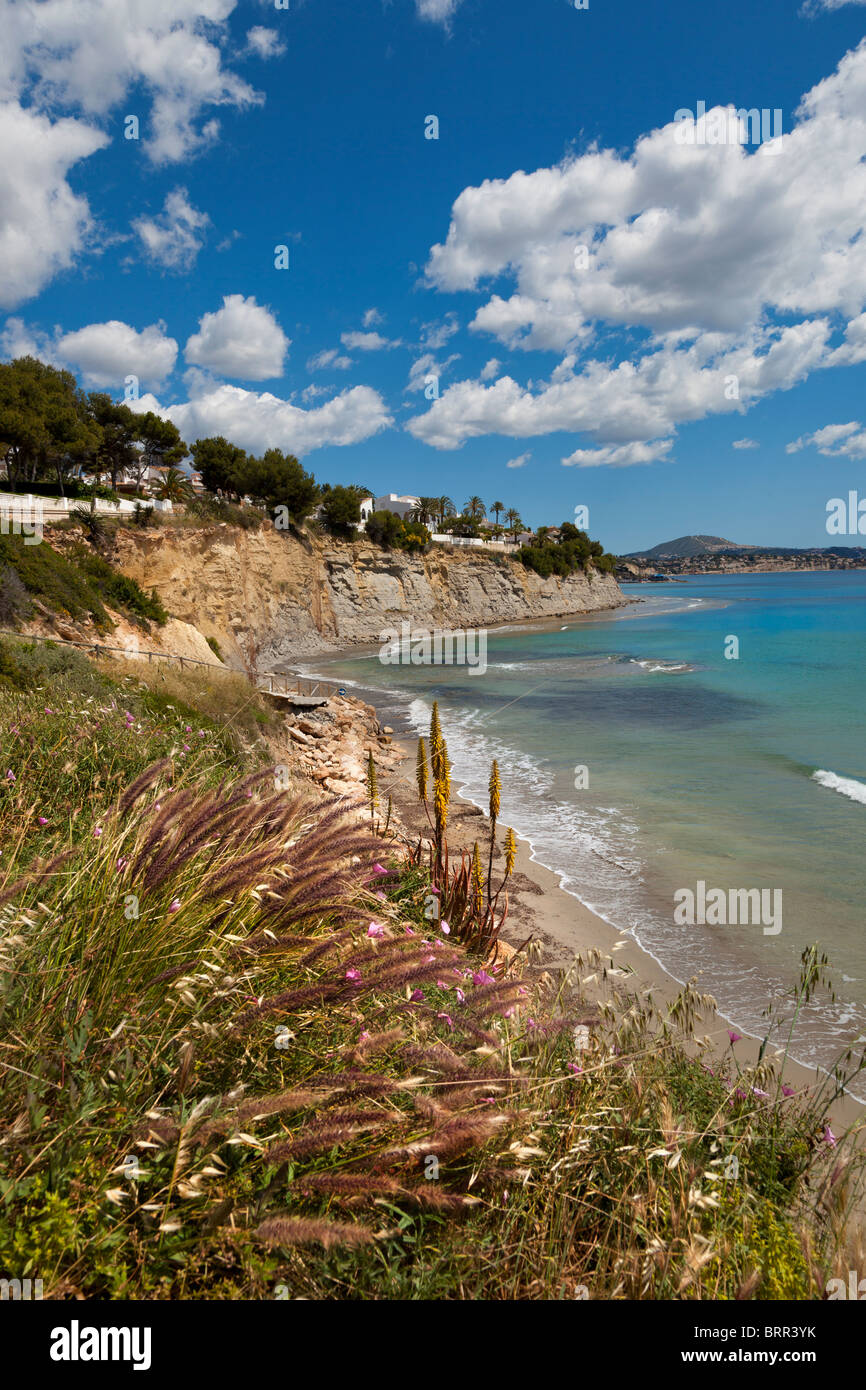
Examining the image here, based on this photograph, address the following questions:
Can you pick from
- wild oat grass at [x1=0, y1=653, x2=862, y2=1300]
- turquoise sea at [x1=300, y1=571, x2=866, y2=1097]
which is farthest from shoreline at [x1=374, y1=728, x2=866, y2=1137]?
wild oat grass at [x1=0, y1=653, x2=862, y2=1300]

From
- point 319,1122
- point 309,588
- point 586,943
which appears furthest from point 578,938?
point 309,588

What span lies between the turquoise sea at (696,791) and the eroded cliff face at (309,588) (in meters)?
8.50

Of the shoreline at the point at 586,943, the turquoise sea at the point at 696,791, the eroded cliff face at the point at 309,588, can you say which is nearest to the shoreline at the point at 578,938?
the shoreline at the point at 586,943

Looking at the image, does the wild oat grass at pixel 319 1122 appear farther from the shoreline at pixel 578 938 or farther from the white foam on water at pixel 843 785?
the white foam on water at pixel 843 785

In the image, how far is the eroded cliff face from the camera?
1401 inches

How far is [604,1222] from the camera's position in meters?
2.09

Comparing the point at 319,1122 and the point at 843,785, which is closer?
the point at 319,1122

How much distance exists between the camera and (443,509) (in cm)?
11350

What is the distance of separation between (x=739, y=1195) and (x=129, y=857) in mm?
2527

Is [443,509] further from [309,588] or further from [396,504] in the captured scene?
[309,588]

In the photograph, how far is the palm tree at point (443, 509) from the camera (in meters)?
108

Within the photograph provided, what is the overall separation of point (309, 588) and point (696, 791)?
44.9 meters

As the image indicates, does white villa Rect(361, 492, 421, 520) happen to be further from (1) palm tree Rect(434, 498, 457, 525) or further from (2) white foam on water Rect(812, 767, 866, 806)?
(2) white foam on water Rect(812, 767, 866, 806)
